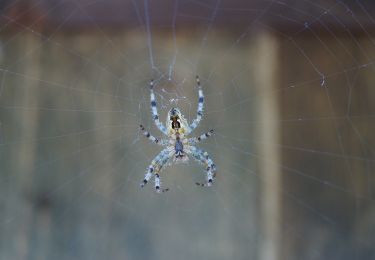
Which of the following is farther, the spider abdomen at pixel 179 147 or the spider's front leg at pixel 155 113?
the spider abdomen at pixel 179 147

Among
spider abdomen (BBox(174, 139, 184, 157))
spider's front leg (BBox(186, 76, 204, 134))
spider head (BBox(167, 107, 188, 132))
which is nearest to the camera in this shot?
spider's front leg (BBox(186, 76, 204, 134))

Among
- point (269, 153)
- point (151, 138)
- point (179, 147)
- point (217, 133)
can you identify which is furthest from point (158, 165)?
point (269, 153)

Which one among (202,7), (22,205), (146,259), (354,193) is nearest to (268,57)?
(202,7)

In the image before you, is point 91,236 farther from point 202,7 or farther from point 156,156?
point 202,7

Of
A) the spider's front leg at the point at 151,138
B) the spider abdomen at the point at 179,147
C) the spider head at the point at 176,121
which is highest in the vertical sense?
the spider head at the point at 176,121

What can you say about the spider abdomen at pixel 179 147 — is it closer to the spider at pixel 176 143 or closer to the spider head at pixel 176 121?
the spider at pixel 176 143

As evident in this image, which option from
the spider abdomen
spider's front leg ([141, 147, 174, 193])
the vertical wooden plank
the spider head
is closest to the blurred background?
the vertical wooden plank

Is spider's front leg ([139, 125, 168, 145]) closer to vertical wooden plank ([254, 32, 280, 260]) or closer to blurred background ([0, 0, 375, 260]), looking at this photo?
blurred background ([0, 0, 375, 260])

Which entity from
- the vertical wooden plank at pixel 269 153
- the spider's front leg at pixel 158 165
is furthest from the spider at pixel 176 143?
the vertical wooden plank at pixel 269 153
